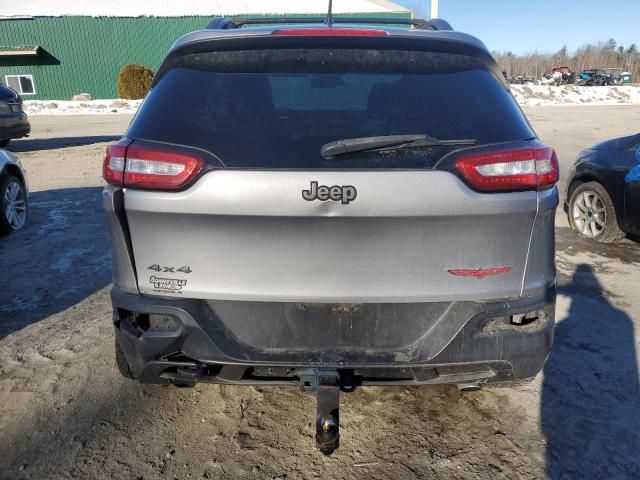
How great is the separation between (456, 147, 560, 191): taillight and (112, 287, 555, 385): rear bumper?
0.46 m

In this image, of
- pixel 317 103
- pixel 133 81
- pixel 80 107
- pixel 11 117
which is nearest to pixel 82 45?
pixel 133 81

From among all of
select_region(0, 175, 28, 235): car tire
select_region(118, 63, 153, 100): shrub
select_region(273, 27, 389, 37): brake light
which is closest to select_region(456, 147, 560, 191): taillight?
select_region(273, 27, 389, 37): brake light

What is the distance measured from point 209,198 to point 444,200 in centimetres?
87

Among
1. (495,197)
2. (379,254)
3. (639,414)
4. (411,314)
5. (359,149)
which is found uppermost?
(359,149)

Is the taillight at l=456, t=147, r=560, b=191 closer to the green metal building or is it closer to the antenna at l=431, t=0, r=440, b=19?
the antenna at l=431, t=0, r=440, b=19

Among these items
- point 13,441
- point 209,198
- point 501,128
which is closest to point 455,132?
point 501,128

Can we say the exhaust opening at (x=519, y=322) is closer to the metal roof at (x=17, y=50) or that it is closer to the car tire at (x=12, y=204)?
the car tire at (x=12, y=204)

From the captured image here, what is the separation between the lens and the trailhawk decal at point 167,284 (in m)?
2.04

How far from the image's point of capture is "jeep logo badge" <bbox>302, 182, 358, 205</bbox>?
1.90 metres

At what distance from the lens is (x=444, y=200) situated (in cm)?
192

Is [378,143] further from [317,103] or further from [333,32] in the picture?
[333,32]

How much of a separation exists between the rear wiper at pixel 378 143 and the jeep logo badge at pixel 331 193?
0.42ft

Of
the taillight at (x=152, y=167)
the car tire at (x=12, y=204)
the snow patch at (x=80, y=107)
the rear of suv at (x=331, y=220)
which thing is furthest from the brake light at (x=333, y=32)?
the snow patch at (x=80, y=107)

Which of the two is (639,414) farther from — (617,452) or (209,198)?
(209,198)
